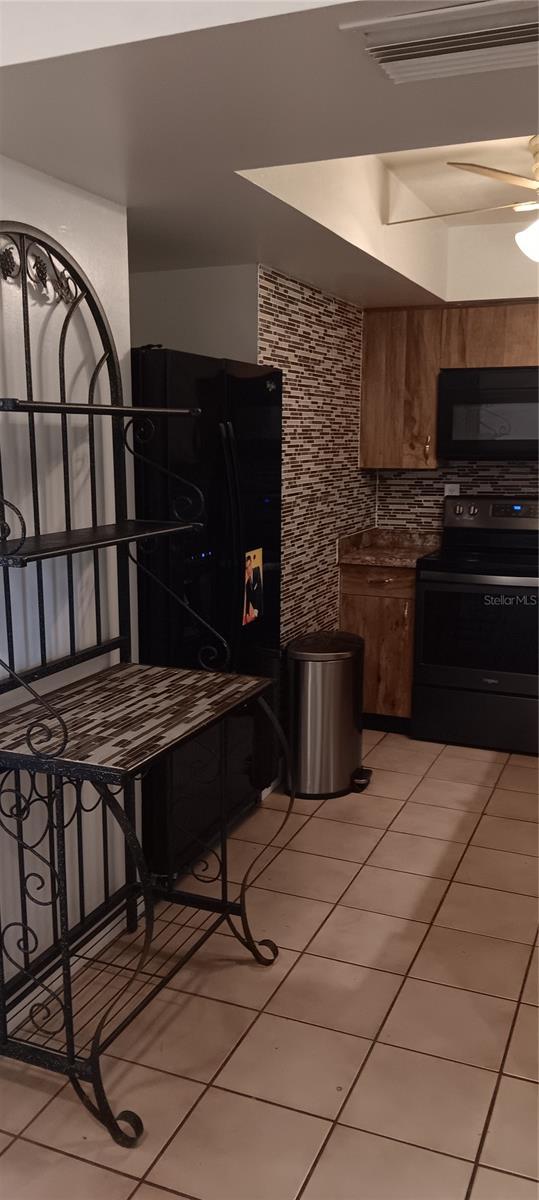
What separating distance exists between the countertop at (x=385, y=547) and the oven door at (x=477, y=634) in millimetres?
239

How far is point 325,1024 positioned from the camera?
239cm

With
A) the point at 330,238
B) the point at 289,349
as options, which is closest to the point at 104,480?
the point at 330,238

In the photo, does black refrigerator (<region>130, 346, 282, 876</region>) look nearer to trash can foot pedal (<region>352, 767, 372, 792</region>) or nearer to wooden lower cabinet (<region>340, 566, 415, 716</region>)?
trash can foot pedal (<region>352, 767, 372, 792</region>)

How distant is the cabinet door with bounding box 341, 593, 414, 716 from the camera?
4.46m

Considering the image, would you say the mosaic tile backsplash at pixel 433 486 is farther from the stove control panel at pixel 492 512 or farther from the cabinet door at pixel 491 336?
the cabinet door at pixel 491 336

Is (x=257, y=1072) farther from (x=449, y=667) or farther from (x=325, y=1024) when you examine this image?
(x=449, y=667)

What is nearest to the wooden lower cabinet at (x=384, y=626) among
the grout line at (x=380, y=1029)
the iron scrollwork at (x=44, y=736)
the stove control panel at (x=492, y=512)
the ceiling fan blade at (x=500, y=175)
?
the stove control panel at (x=492, y=512)

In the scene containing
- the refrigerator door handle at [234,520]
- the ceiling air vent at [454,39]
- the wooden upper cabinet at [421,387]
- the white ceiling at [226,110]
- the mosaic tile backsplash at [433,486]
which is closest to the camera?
the ceiling air vent at [454,39]

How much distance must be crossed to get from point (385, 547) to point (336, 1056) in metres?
3.09

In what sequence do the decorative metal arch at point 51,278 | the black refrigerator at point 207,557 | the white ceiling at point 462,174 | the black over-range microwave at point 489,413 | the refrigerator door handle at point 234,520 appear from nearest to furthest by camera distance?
1. the decorative metal arch at point 51,278
2. the black refrigerator at point 207,557
3. the refrigerator door handle at point 234,520
4. the white ceiling at point 462,174
5. the black over-range microwave at point 489,413

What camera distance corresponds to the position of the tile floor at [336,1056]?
1929 mm

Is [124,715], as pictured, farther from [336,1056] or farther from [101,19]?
[101,19]

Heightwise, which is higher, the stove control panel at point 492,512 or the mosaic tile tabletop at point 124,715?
the stove control panel at point 492,512

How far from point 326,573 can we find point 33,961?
2.42 m
